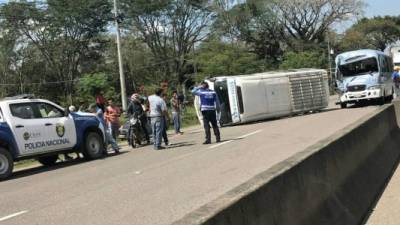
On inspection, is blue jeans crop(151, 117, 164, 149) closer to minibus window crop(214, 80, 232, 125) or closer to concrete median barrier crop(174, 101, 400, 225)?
concrete median barrier crop(174, 101, 400, 225)

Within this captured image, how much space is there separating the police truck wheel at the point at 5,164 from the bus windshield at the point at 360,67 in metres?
20.9

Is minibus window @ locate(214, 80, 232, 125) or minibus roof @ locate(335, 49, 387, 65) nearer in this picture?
minibus window @ locate(214, 80, 232, 125)

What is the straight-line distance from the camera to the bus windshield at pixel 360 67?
31438 mm

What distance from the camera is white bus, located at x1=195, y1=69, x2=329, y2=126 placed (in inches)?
1121

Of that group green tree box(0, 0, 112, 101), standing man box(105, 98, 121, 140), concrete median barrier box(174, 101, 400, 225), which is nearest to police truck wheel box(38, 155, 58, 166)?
standing man box(105, 98, 121, 140)

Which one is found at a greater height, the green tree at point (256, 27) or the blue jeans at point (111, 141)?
the green tree at point (256, 27)

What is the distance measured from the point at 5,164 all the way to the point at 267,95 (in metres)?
16.7

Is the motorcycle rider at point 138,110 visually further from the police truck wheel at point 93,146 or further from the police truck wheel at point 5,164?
the police truck wheel at point 5,164

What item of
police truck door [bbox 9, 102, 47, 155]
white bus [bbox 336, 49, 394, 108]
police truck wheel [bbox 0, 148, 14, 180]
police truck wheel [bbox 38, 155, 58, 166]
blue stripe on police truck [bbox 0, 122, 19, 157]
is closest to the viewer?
police truck wheel [bbox 0, 148, 14, 180]

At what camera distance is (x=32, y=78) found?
216ft

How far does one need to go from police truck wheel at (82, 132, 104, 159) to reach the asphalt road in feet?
1.24

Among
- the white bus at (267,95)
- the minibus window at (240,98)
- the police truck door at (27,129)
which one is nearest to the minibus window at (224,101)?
the white bus at (267,95)

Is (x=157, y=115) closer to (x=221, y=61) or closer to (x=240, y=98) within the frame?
(x=240, y=98)

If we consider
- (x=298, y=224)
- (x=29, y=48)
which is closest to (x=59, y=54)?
(x=29, y=48)
